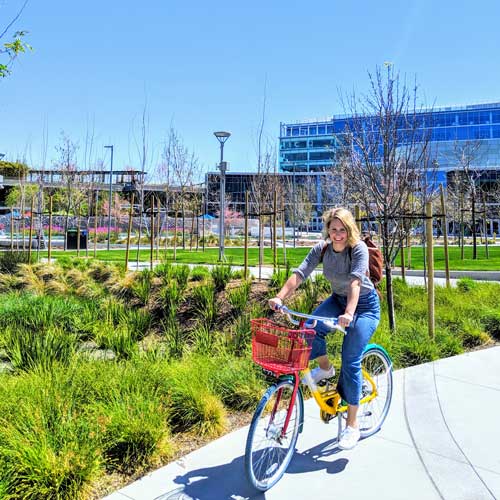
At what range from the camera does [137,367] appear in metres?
4.86

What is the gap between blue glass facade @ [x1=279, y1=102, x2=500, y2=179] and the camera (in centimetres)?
7788

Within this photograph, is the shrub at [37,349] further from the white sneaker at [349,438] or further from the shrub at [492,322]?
the shrub at [492,322]

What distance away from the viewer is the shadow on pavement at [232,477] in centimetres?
310

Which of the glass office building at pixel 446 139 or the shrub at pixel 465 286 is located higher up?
the glass office building at pixel 446 139

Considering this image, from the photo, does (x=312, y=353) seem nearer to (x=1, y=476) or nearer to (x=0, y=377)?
(x=1, y=476)

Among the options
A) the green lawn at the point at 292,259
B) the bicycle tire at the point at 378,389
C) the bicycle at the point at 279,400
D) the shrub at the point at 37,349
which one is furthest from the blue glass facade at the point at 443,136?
the bicycle at the point at 279,400

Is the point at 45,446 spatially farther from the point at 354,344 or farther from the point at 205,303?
the point at 205,303

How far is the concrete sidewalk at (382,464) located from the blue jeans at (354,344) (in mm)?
501

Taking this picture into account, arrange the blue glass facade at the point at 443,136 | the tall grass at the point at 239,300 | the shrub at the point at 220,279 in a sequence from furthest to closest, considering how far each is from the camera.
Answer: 1. the blue glass facade at the point at 443,136
2. the shrub at the point at 220,279
3. the tall grass at the point at 239,300

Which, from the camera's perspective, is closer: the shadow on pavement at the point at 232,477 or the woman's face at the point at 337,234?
the shadow on pavement at the point at 232,477

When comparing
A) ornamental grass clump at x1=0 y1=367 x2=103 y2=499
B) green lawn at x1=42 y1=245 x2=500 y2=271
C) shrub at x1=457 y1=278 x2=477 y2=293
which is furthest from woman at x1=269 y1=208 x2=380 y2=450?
green lawn at x1=42 y1=245 x2=500 y2=271

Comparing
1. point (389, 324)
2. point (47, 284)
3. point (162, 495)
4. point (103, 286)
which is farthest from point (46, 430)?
point (47, 284)

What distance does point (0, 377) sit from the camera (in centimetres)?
443

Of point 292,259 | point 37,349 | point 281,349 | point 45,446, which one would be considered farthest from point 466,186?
point 45,446
